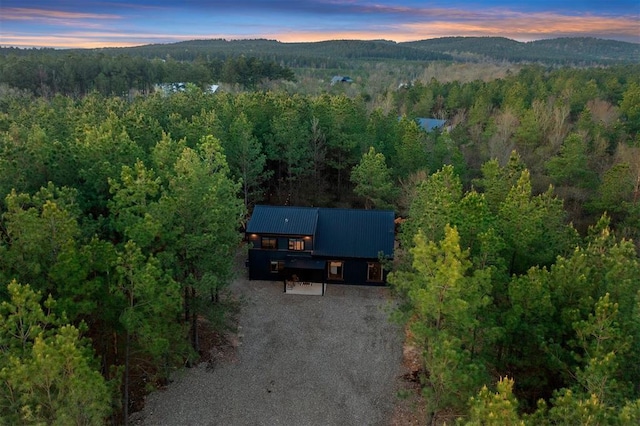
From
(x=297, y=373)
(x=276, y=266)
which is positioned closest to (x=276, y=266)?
(x=276, y=266)

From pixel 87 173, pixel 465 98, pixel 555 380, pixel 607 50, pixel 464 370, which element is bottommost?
pixel 555 380

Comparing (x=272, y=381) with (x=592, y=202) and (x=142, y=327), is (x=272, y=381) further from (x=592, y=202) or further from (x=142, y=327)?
(x=592, y=202)

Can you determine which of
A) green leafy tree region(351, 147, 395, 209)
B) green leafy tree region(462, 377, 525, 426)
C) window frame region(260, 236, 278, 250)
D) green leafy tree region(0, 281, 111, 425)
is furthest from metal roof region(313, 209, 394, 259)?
green leafy tree region(0, 281, 111, 425)

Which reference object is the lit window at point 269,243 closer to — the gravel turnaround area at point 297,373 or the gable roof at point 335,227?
the gable roof at point 335,227

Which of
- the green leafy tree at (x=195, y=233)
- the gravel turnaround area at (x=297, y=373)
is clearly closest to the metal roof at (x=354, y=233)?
the gravel turnaround area at (x=297, y=373)

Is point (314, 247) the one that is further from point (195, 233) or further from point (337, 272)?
point (195, 233)

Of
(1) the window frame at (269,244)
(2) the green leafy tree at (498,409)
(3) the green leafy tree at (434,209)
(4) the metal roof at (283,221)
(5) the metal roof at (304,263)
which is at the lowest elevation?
(5) the metal roof at (304,263)

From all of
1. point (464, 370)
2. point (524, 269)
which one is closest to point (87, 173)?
point (464, 370)
